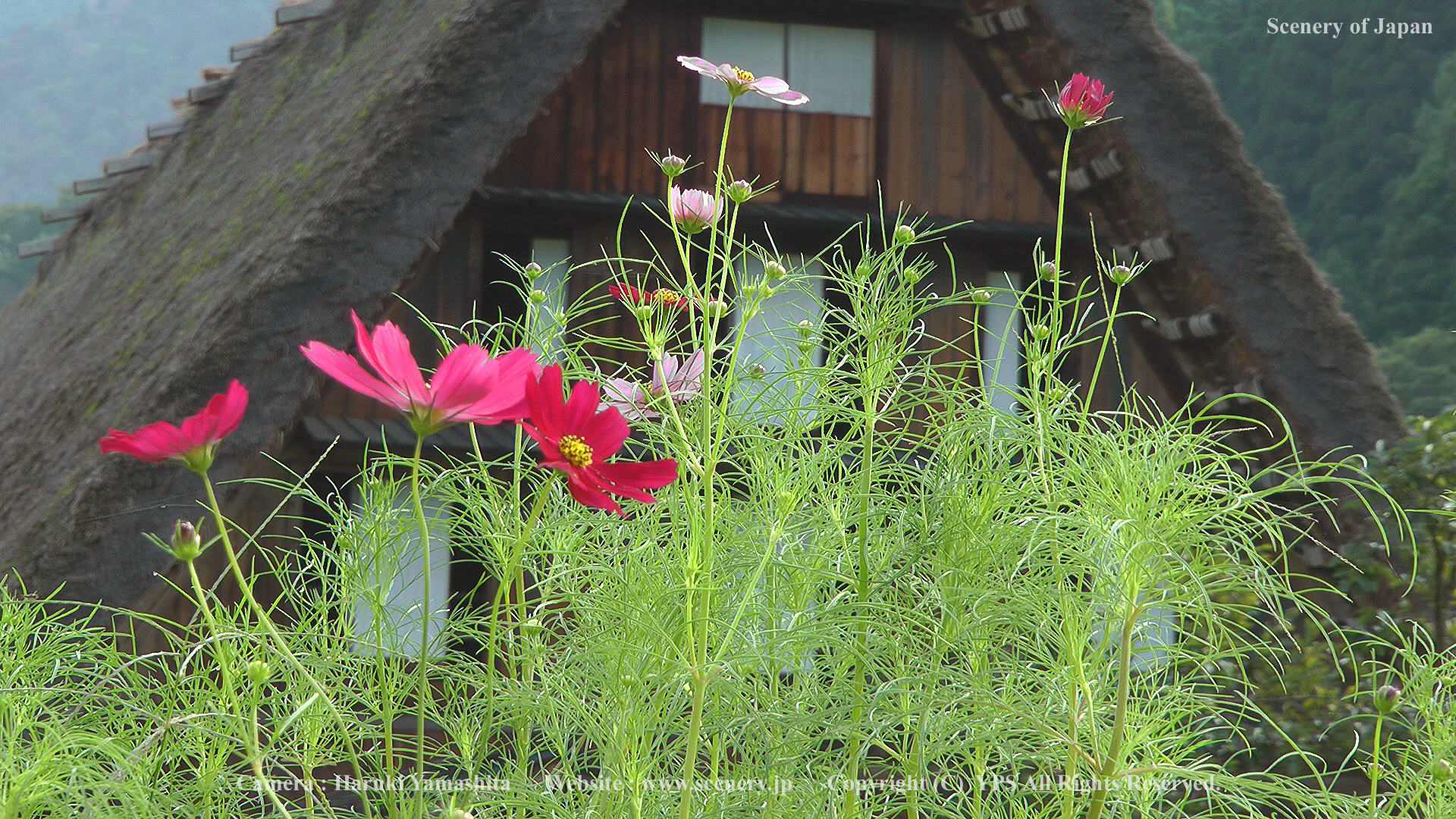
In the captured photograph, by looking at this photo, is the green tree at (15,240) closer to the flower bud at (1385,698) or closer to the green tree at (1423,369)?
the green tree at (1423,369)

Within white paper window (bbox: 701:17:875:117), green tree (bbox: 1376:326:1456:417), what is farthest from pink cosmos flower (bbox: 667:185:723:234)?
green tree (bbox: 1376:326:1456:417)

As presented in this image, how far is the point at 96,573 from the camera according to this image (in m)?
3.10

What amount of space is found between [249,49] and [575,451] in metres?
8.12

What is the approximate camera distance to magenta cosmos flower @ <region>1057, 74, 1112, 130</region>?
3.38 feet

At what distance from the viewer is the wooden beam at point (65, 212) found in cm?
800

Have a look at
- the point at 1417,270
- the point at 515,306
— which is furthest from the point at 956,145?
the point at 1417,270

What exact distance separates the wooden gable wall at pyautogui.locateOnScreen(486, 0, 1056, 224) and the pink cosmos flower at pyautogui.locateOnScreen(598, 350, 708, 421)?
166 inches

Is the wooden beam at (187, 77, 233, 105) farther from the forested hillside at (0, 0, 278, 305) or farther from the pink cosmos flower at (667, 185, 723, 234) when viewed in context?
the forested hillside at (0, 0, 278, 305)

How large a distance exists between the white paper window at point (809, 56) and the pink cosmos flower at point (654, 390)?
4675mm

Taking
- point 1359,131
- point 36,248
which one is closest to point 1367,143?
point 1359,131

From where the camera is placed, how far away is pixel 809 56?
563 centimetres

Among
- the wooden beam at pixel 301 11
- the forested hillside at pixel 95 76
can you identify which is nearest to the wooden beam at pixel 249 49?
the wooden beam at pixel 301 11

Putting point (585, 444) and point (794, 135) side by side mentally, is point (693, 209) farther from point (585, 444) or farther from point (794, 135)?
point (794, 135)

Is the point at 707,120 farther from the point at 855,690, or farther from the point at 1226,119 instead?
the point at 855,690
